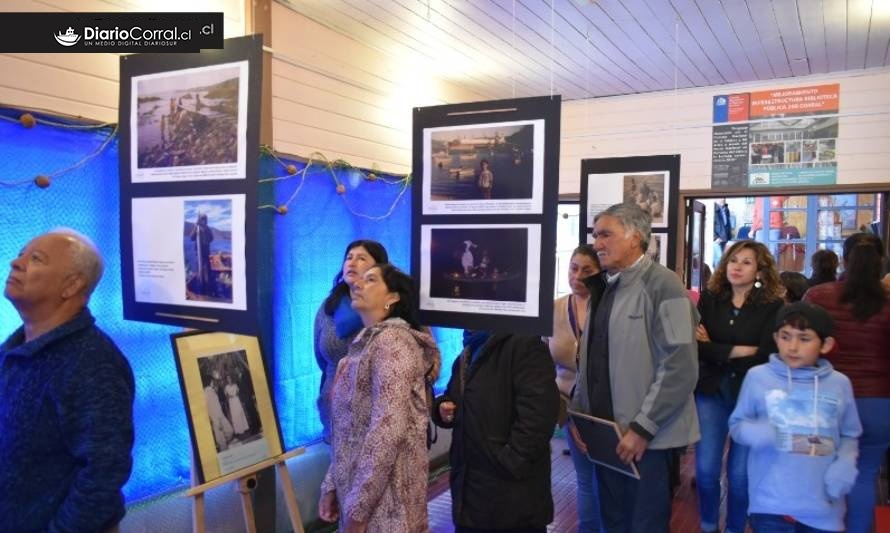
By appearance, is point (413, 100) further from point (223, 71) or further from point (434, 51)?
point (223, 71)

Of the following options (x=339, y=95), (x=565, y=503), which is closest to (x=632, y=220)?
(x=565, y=503)

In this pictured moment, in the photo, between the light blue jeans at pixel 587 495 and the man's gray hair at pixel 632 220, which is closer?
the man's gray hair at pixel 632 220

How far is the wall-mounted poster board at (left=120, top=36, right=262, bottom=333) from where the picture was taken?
163 centimetres

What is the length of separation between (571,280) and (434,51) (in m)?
2.19

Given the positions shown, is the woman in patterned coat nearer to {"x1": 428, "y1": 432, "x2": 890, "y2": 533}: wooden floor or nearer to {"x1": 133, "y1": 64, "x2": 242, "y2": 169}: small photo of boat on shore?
{"x1": 133, "y1": 64, "x2": 242, "y2": 169}: small photo of boat on shore

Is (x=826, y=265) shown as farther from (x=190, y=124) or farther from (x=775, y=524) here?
Result: (x=190, y=124)

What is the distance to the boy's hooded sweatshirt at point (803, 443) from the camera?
2.16 metres

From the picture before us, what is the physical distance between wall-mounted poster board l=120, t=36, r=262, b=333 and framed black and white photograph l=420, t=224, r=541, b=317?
0.51 metres

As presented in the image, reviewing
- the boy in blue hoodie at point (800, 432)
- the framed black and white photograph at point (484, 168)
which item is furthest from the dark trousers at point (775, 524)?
the framed black and white photograph at point (484, 168)

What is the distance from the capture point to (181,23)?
2.07 meters

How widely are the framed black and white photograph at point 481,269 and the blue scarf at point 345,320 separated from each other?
1.04 meters

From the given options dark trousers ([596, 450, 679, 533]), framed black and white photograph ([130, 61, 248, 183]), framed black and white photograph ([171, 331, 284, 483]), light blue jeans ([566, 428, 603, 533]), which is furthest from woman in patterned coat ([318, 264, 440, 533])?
light blue jeans ([566, 428, 603, 533])

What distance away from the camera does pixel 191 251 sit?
1742 millimetres

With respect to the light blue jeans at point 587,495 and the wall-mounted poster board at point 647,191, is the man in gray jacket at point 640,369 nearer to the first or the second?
the light blue jeans at point 587,495
